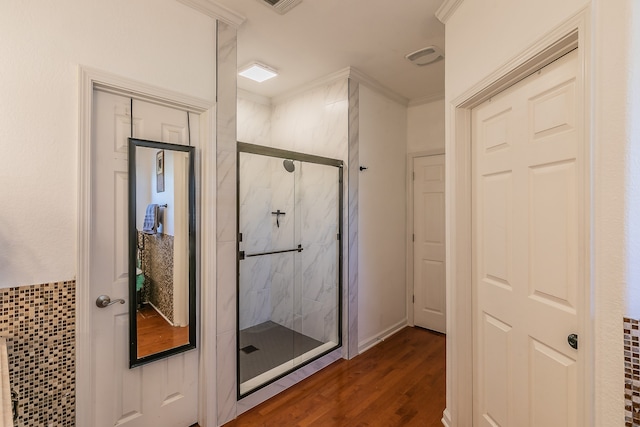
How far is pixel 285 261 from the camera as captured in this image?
286 cm

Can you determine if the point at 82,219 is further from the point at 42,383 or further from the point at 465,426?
the point at 465,426

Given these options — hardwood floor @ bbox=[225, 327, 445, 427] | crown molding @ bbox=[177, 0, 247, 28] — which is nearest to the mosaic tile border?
hardwood floor @ bbox=[225, 327, 445, 427]

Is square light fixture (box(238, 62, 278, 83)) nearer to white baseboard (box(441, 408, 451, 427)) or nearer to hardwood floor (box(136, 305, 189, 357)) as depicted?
hardwood floor (box(136, 305, 189, 357))

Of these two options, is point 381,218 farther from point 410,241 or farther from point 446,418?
point 446,418

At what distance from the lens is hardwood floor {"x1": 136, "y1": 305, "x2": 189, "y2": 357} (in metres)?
1.74

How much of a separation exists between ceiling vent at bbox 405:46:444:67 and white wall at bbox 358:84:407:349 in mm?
590

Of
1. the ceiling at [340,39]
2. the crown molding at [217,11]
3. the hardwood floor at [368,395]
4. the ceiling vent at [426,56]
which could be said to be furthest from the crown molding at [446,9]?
the hardwood floor at [368,395]

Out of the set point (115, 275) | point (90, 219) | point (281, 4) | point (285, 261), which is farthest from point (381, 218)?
point (90, 219)

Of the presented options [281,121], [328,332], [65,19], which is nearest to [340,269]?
[328,332]

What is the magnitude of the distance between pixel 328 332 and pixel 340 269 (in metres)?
0.65

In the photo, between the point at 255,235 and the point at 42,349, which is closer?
the point at 42,349

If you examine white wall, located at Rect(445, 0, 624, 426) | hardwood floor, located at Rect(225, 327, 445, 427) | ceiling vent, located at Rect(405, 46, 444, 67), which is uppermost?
ceiling vent, located at Rect(405, 46, 444, 67)

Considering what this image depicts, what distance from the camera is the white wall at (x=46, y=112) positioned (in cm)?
134

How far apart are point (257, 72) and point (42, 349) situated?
2.65 m
